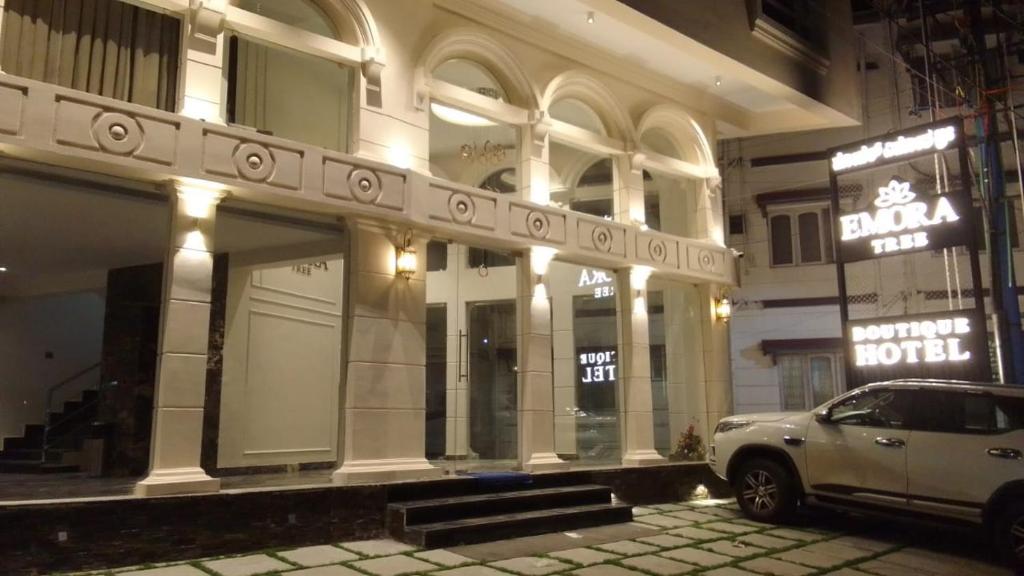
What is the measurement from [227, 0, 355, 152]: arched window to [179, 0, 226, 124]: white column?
5.24ft

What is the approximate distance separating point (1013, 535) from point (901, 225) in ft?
18.3

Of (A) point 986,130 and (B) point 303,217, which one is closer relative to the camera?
(B) point 303,217

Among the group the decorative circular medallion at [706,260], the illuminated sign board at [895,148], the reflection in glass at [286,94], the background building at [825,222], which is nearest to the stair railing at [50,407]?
the reflection in glass at [286,94]

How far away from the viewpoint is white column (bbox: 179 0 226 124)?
8.08m

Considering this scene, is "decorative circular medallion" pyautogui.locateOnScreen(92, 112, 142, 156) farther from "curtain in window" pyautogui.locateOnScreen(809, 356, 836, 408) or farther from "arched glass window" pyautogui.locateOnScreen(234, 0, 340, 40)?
"curtain in window" pyautogui.locateOnScreen(809, 356, 836, 408)

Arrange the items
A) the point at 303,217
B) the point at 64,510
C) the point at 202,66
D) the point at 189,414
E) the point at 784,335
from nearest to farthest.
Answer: the point at 64,510 < the point at 189,414 < the point at 202,66 < the point at 303,217 < the point at 784,335

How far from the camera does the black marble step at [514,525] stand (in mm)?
8039

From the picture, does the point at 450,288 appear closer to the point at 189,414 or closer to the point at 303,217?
the point at 303,217

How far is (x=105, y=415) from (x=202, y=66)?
5.76 metres

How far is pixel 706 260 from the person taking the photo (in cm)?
1340

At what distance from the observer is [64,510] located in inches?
259

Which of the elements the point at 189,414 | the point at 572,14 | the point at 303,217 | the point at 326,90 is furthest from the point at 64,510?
the point at 572,14

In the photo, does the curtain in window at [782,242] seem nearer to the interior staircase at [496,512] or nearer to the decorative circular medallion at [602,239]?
the decorative circular medallion at [602,239]

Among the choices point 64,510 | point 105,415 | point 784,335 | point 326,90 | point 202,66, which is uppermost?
point 326,90
